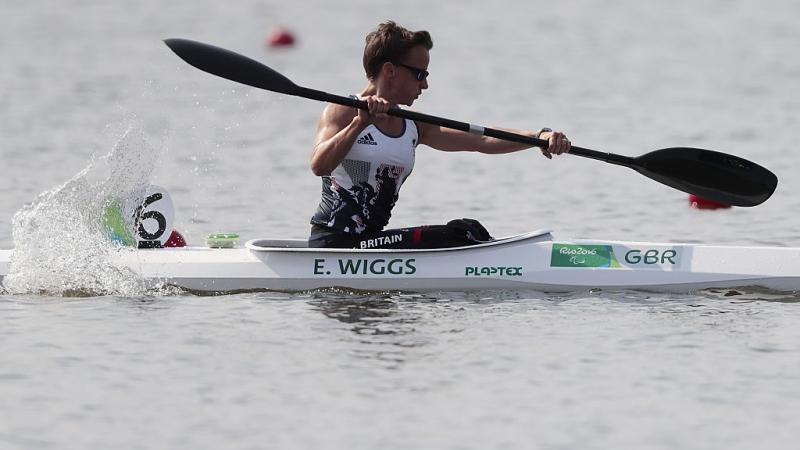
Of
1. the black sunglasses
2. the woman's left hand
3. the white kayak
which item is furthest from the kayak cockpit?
the black sunglasses

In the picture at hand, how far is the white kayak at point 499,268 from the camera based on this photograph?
11.2m

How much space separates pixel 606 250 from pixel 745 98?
14.1 m

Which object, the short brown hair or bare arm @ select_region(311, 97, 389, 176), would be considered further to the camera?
the short brown hair

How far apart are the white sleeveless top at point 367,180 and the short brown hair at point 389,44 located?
46cm

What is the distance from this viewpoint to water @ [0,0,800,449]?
329 inches

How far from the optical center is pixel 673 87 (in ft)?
86.3

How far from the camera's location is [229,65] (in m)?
11.6

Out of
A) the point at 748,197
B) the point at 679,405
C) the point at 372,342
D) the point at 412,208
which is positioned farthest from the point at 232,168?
the point at 679,405

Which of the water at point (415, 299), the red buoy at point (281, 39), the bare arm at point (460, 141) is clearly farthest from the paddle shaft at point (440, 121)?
the red buoy at point (281, 39)

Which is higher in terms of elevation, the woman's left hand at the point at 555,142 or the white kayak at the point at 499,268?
the woman's left hand at the point at 555,142

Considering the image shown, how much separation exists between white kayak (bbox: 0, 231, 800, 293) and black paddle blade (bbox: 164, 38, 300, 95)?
3.93 ft

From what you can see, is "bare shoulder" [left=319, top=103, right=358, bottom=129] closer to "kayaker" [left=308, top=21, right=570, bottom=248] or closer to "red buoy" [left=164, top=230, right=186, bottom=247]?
"kayaker" [left=308, top=21, right=570, bottom=248]

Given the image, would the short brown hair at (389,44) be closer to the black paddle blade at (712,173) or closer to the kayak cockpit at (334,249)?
the kayak cockpit at (334,249)

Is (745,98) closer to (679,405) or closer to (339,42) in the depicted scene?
(339,42)
